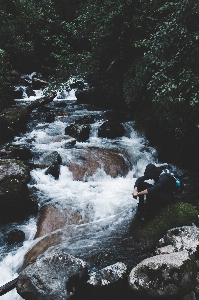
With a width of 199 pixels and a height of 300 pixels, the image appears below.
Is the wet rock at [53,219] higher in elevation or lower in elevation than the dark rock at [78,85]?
lower

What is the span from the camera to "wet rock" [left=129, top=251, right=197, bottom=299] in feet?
12.2

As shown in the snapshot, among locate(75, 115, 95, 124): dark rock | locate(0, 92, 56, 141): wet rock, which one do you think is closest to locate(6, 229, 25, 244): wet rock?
locate(0, 92, 56, 141): wet rock

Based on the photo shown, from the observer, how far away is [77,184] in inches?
297

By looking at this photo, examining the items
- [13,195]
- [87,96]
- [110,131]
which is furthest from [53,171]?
[87,96]

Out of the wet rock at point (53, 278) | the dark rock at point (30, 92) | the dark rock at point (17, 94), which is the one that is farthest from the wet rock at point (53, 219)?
the dark rock at point (30, 92)

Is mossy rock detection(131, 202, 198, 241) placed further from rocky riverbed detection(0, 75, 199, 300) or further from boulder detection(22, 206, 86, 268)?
boulder detection(22, 206, 86, 268)

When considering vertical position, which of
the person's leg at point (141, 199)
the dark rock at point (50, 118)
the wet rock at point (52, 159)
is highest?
the dark rock at point (50, 118)

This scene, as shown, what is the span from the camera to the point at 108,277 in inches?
160

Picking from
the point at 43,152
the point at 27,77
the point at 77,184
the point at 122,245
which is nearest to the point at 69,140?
the point at 43,152

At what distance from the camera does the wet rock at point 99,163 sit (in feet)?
26.2

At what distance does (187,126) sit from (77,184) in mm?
3391

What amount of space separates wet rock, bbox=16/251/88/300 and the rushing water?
76 centimetres

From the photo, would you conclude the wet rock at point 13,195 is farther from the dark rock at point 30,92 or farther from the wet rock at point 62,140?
the dark rock at point 30,92

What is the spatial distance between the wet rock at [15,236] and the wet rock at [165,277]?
2637 millimetres
